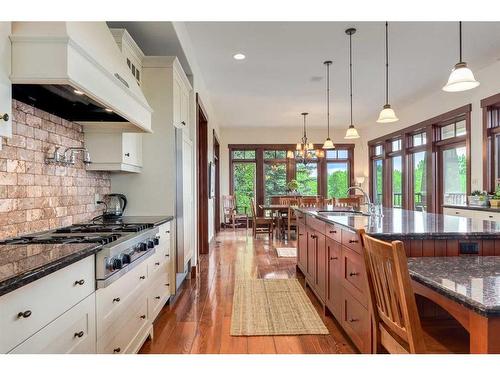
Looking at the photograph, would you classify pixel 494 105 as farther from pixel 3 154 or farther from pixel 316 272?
pixel 3 154

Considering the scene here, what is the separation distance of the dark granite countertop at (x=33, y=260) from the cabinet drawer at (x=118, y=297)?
27cm

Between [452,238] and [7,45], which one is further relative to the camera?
[452,238]

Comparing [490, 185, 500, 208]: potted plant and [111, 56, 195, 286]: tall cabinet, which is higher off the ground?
[111, 56, 195, 286]: tall cabinet

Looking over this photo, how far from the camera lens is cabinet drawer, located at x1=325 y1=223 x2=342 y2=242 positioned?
2.51 meters

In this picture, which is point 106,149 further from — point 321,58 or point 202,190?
point 321,58

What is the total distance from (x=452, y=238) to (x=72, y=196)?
2.70 metres

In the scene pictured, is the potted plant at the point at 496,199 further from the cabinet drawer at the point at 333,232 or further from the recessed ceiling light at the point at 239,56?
the recessed ceiling light at the point at 239,56

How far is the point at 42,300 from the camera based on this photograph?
3.88ft

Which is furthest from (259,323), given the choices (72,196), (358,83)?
(358,83)

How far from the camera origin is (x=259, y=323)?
2729 mm

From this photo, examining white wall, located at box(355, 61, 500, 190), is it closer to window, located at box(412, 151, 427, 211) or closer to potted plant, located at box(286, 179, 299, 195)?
window, located at box(412, 151, 427, 211)

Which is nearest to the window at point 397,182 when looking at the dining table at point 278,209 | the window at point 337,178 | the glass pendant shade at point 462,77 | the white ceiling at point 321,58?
the white ceiling at point 321,58

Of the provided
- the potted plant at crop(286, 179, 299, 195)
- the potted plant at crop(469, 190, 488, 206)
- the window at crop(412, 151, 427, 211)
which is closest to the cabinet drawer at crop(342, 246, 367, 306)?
the potted plant at crop(469, 190, 488, 206)

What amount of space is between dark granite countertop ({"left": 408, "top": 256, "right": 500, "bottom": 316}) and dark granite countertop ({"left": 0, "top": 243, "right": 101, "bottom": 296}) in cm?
141
